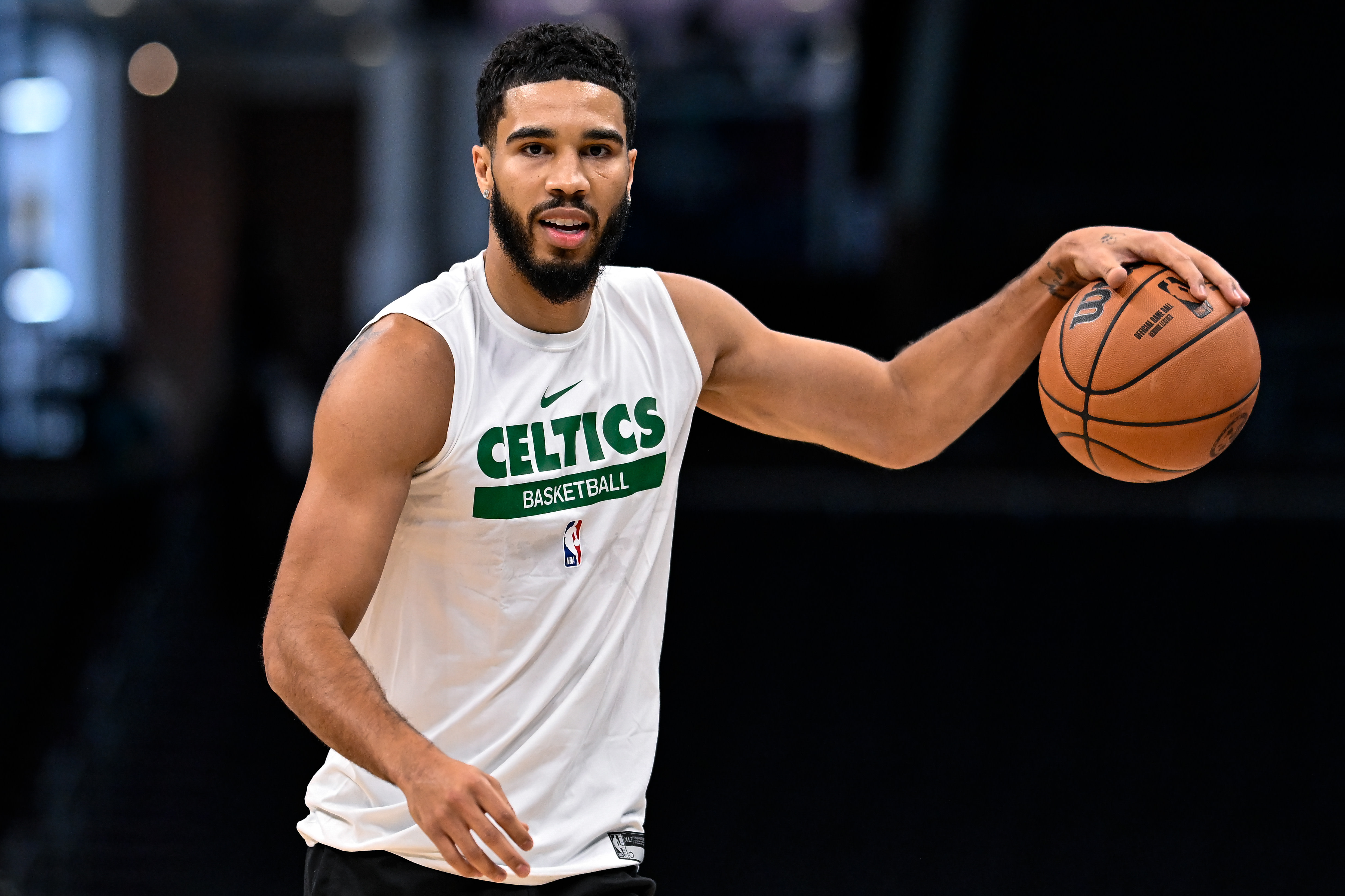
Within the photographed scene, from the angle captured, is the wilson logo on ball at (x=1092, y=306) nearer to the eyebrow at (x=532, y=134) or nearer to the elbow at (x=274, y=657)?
the eyebrow at (x=532, y=134)

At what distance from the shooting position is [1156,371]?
2.85m

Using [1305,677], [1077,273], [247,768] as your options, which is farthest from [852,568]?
[1077,273]

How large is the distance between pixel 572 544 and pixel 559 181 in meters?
0.64

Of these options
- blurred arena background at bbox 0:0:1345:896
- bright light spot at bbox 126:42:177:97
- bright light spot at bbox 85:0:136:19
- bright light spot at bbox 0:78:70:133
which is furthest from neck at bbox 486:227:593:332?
bright light spot at bbox 126:42:177:97

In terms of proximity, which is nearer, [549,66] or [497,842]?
[497,842]

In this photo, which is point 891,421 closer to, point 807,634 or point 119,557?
point 807,634

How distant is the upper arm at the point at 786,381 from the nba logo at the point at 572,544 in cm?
51

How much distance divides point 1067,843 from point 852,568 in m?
1.78

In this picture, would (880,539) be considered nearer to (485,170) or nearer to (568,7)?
(485,170)

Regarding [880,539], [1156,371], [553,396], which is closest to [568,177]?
[553,396]

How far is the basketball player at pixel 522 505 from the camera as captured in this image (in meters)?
2.45

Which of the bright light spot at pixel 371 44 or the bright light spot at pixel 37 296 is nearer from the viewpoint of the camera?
the bright light spot at pixel 37 296

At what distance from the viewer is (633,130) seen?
2.78 m

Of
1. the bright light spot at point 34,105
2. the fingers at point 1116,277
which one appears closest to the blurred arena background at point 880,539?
the bright light spot at point 34,105
